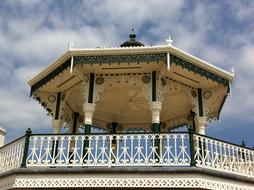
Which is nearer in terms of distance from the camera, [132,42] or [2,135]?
[132,42]

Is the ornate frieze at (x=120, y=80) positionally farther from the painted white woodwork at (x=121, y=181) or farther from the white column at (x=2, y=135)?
the white column at (x=2, y=135)

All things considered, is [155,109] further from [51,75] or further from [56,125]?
[56,125]

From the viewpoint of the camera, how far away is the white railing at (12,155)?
10953 mm

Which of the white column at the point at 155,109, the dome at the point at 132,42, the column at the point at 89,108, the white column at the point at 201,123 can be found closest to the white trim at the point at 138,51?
the column at the point at 89,108

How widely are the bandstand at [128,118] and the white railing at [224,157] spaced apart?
3 cm

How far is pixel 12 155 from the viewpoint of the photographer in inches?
447

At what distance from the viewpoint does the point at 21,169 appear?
1040cm

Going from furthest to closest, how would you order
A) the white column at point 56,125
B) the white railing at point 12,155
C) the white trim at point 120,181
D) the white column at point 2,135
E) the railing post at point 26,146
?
1. the white column at point 2,135
2. the white column at point 56,125
3. the white railing at point 12,155
4. the railing post at point 26,146
5. the white trim at point 120,181

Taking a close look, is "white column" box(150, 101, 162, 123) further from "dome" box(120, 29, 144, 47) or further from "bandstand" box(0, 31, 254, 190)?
"dome" box(120, 29, 144, 47)

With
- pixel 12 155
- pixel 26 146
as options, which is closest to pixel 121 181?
pixel 26 146

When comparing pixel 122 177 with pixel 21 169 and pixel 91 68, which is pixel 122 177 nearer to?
pixel 21 169

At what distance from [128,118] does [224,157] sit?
6.81m

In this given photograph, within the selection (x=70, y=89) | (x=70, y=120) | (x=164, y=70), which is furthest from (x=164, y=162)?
(x=70, y=120)

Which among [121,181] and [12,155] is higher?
[12,155]
